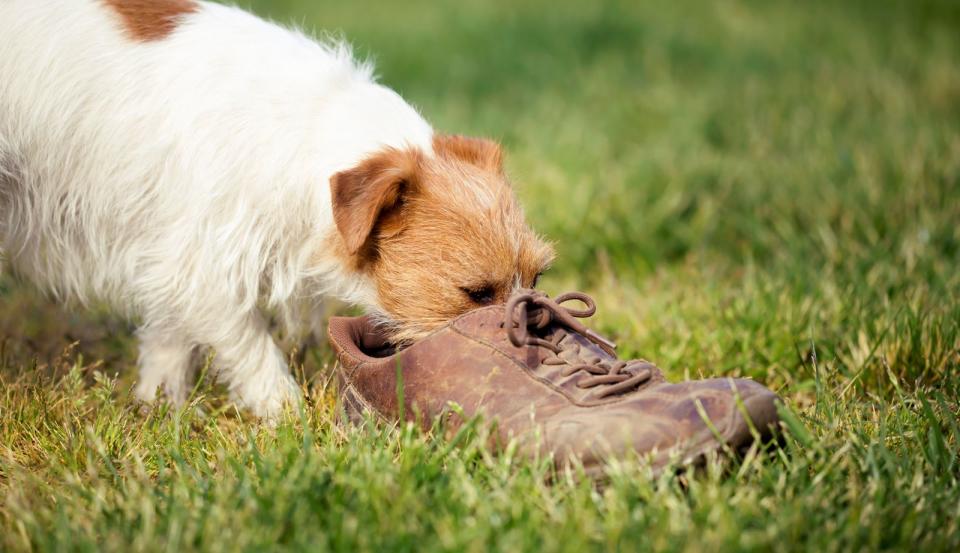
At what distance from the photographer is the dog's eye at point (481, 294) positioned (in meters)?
2.67

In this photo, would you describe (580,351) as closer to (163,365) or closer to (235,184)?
(235,184)

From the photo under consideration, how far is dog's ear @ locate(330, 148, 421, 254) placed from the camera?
8.52ft

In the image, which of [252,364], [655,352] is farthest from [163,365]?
[655,352]

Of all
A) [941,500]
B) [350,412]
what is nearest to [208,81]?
[350,412]

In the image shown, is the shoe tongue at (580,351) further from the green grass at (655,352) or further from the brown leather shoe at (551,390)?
the green grass at (655,352)

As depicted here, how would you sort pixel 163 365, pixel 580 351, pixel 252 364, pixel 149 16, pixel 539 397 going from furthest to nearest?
1. pixel 163 365
2. pixel 149 16
3. pixel 252 364
4. pixel 580 351
5. pixel 539 397

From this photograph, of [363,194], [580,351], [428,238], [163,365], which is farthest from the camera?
[163,365]

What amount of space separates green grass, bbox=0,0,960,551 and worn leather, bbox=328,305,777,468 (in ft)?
0.27

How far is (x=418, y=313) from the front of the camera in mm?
2701

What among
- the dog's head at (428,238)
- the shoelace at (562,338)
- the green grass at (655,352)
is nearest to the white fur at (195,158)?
the dog's head at (428,238)

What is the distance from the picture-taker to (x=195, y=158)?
2.76m

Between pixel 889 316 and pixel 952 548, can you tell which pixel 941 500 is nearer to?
pixel 952 548

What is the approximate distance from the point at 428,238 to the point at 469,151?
1.26 feet

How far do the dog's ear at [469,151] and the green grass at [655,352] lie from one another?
1.26ft
